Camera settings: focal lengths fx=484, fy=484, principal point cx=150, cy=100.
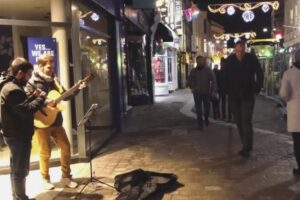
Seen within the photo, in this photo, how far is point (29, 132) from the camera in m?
5.86

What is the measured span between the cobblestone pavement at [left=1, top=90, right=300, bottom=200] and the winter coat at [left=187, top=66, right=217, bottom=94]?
37.9 inches

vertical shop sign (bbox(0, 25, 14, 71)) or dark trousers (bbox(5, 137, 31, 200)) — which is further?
vertical shop sign (bbox(0, 25, 14, 71))

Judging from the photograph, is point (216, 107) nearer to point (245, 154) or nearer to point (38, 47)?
point (245, 154)

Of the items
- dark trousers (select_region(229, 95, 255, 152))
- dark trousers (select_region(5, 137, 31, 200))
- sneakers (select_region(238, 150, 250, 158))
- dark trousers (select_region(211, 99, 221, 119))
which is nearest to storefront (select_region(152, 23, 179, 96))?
dark trousers (select_region(211, 99, 221, 119))

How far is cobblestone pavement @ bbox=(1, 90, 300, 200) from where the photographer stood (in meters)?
6.42

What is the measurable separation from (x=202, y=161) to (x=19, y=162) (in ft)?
11.4

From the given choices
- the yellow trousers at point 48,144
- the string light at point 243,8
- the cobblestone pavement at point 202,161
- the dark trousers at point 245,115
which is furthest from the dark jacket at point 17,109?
the string light at point 243,8

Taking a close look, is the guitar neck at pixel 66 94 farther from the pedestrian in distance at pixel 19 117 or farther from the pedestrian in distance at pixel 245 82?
the pedestrian in distance at pixel 245 82

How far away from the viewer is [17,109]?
554 cm

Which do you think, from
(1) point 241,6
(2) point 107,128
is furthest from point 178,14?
(2) point 107,128

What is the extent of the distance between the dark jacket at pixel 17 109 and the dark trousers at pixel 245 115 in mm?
3997

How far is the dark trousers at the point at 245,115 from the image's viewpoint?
8.43m

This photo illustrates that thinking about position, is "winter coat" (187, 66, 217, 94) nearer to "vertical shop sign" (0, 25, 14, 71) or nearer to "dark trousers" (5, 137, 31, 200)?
"vertical shop sign" (0, 25, 14, 71)

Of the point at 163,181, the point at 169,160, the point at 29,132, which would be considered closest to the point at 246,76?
the point at 169,160
